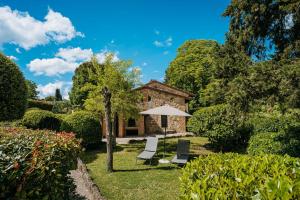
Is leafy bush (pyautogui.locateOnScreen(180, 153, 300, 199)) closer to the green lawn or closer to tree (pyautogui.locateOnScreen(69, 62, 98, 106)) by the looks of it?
the green lawn

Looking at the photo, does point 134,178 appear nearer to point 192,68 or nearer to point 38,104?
point 38,104

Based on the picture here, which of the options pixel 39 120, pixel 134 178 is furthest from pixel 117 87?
pixel 134 178

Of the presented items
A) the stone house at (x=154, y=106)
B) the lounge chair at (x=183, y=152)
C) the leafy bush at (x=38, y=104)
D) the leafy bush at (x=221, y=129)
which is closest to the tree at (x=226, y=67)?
the lounge chair at (x=183, y=152)

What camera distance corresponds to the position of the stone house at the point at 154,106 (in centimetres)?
2747

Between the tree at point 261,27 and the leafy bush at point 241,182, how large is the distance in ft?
23.8

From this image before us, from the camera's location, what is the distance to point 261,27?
11.4 meters

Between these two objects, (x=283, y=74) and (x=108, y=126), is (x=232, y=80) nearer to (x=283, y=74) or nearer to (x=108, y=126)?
(x=283, y=74)

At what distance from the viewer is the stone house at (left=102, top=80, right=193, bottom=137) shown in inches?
1081

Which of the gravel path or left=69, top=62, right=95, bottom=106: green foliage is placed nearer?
the gravel path

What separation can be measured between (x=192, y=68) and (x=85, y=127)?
21087mm

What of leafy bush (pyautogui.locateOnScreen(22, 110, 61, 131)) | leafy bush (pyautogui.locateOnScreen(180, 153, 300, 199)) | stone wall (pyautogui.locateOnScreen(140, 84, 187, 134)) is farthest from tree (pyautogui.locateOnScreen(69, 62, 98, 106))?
leafy bush (pyautogui.locateOnScreen(180, 153, 300, 199))

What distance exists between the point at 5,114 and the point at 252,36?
10514 mm

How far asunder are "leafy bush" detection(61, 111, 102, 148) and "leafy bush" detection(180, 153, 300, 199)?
11854 millimetres

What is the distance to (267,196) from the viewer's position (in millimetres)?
2875
